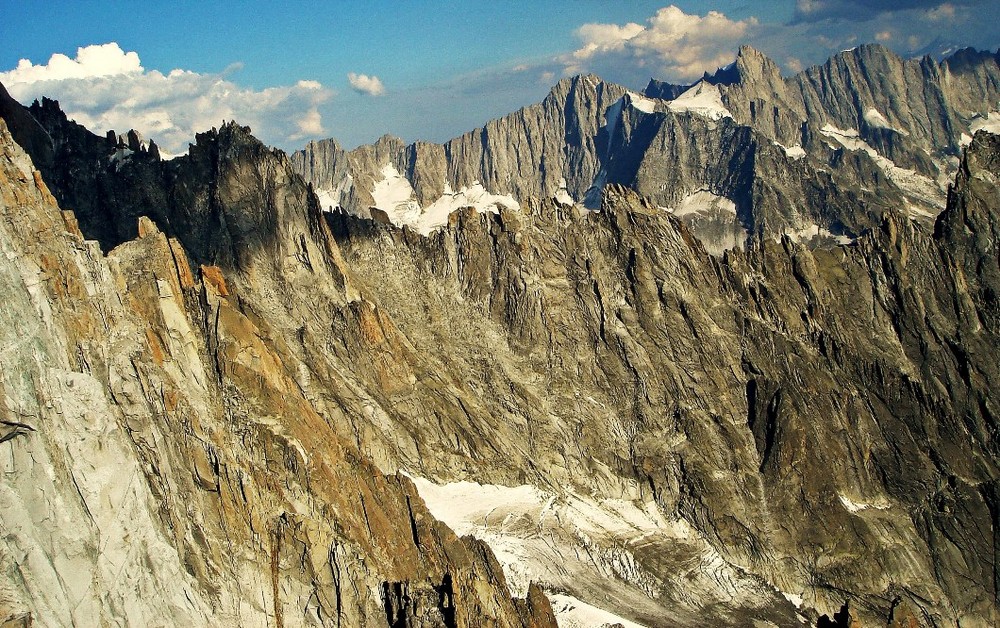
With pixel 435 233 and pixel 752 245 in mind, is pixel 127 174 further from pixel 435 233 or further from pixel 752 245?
pixel 752 245

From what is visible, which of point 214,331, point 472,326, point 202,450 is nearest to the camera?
point 202,450

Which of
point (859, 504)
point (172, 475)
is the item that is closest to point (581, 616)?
point (172, 475)

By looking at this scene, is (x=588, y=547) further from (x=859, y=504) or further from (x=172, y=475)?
(x=172, y=475)

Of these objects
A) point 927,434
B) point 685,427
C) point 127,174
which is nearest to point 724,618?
point 685,427

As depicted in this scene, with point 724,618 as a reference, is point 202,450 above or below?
above

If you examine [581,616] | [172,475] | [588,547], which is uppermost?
[172,475]

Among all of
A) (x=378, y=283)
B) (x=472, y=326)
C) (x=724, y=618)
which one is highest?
(x=378, y=283)
